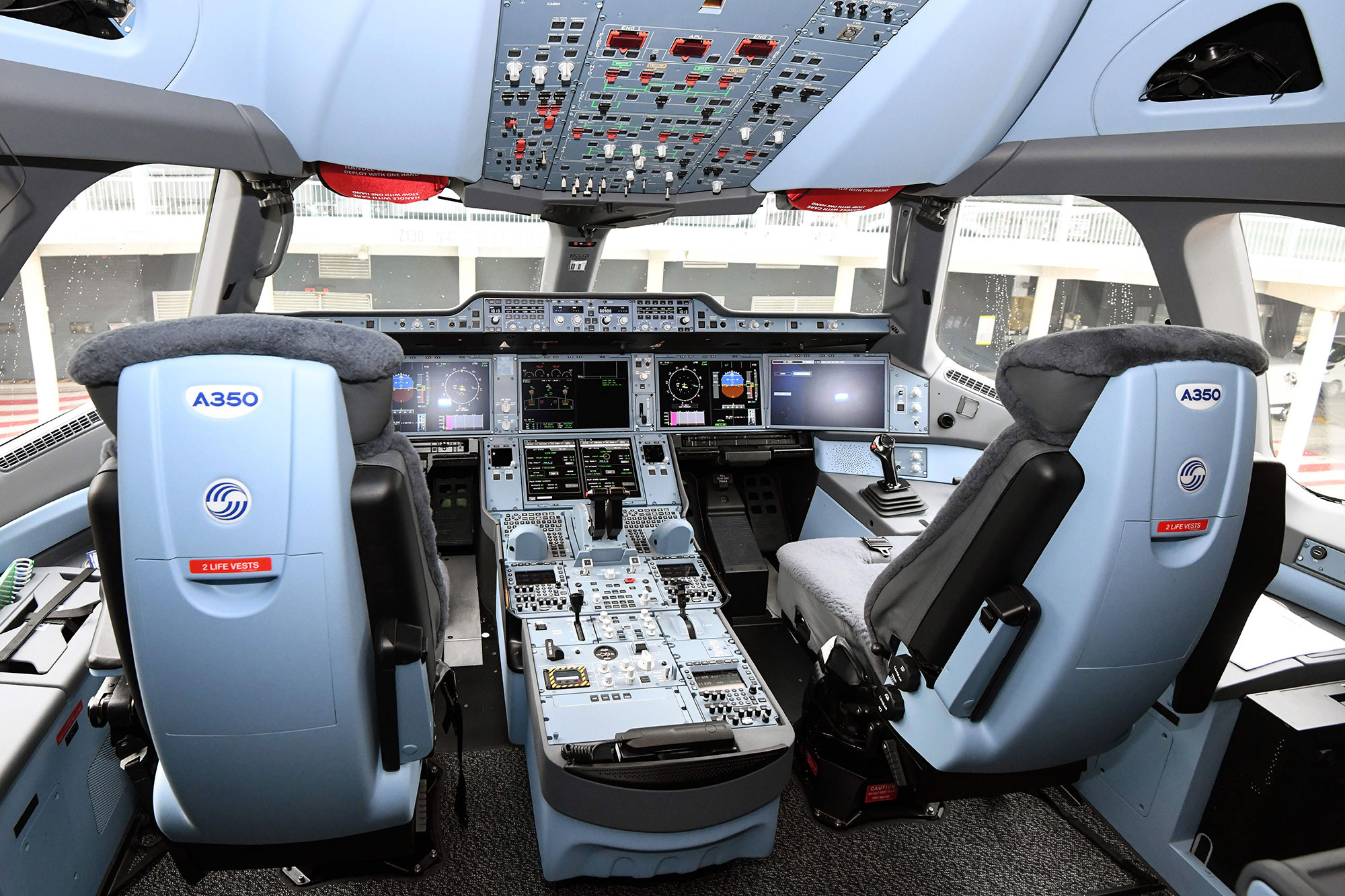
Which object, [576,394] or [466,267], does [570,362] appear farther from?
[466,267]

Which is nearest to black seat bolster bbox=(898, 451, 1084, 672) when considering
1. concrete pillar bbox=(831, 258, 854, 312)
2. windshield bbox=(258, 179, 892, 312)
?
windshield bbox=(258, 179, 892, 312)

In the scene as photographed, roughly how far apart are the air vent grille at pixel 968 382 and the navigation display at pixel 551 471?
1.71 m

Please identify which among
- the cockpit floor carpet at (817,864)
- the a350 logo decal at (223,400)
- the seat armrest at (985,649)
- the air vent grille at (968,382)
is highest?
the a350 logo decal at (223,400)

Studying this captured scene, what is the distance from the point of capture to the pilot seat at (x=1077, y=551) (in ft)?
4.69

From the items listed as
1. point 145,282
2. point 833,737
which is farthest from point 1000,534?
point 145,282

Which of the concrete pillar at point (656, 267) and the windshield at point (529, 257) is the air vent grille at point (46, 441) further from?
the concrete pillar at point (656, 267)

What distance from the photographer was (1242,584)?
1664 mm

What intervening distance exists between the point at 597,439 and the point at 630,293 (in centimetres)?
63

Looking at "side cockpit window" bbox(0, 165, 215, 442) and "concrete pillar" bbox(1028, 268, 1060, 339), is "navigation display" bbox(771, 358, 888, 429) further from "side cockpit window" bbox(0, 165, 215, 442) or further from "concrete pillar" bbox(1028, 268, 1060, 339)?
"side cockpit window" bbox(0, 165, 215, 442)

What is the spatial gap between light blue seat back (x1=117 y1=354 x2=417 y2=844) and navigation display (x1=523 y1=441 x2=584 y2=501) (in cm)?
166

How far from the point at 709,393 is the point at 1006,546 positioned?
1967mm

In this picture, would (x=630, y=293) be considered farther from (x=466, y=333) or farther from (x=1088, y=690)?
(x=1088, y=690)

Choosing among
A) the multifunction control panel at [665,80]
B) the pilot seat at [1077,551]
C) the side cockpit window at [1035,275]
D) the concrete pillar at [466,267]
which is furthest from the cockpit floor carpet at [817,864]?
the concrete pillar at [466,267]

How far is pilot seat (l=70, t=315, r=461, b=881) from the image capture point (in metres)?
1.17
